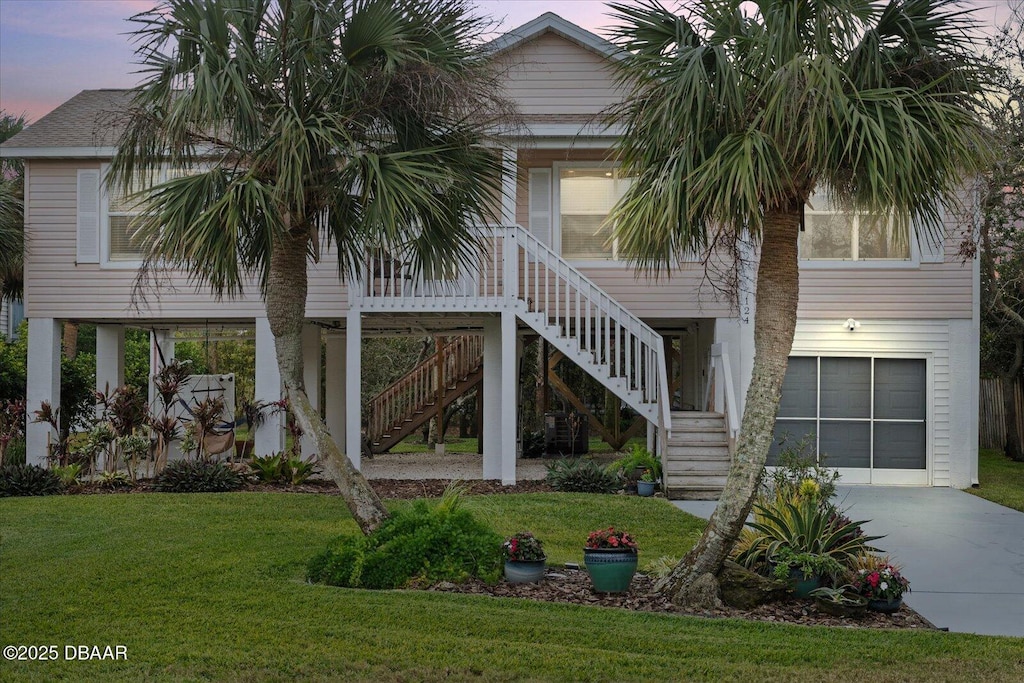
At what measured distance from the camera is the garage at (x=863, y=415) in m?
14.7

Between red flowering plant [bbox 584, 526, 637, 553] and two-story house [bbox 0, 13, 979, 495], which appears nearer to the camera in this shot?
red flowering plant [bbox 584, 526, 637, 553]

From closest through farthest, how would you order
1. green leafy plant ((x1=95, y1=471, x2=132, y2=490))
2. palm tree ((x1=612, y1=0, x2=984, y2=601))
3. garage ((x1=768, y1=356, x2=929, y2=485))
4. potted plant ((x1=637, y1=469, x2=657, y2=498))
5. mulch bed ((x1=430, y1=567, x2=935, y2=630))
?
palm tree ((x1=612, y1=0, x2=984, y2=601)), mulch bed ((x1=430, y1=567, x2=935, y2=630)), potted plant ((x1=637, y1=469, x2=657, y2=498)), green leafy plant ((x1=95, y1=471, x2=132, y2=490)), garage ((x1=768, y1=356, x2=929, y2=485))

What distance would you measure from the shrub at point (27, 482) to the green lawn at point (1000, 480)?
1241cm

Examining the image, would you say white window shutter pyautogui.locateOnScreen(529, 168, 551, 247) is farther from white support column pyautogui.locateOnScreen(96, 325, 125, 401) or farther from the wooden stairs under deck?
white support column pyautogui.locateOnScreen(96, 325, 125, 401)

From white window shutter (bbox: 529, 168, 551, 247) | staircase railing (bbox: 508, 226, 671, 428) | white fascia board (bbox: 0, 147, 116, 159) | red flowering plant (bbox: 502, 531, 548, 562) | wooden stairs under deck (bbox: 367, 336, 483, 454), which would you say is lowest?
red flowering plant (bbox: 502, 531, 548, 562)

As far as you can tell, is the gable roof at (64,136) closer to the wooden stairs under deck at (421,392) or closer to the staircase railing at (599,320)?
the staircase railing at (599,320)

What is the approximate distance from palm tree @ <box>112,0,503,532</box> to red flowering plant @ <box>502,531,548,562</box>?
4.38 ft

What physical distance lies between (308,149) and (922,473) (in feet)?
35.2

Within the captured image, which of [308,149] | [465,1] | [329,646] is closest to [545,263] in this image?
[465,1]

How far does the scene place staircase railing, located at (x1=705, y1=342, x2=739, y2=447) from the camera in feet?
43.1

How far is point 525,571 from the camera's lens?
26.1 feet

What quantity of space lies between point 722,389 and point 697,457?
4.52ft

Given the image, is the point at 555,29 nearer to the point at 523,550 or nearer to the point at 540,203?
the point at 540,203

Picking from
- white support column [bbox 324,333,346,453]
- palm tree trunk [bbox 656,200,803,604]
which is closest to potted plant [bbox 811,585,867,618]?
palm tree trunk [bbox 656,200,803,604]
